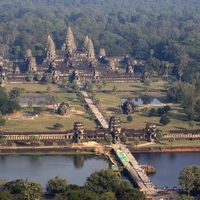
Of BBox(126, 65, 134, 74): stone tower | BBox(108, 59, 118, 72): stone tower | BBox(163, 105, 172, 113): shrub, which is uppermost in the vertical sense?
BBox(108, 59, 118, 72): stone tower

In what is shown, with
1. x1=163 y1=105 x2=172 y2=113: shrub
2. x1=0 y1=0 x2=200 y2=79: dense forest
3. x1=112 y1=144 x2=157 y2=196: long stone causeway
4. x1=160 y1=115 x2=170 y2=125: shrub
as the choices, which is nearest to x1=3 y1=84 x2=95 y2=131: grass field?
x1=160 y1=115 x2=170 y2=125: shrub

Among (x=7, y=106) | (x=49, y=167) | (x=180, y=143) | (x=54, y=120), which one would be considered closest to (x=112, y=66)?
(x=7, y=106)

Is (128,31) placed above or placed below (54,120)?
above

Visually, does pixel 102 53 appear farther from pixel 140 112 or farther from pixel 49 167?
pixel 49 167

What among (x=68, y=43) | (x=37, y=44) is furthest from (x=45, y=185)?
(x=37, y=44)

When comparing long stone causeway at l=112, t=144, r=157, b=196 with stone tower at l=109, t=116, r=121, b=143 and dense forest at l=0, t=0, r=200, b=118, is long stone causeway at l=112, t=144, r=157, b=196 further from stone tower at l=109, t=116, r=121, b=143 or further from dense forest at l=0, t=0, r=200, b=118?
dense forest at l=0, t=0, r=200, b=118

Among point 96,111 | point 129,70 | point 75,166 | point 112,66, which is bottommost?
point 75,166
